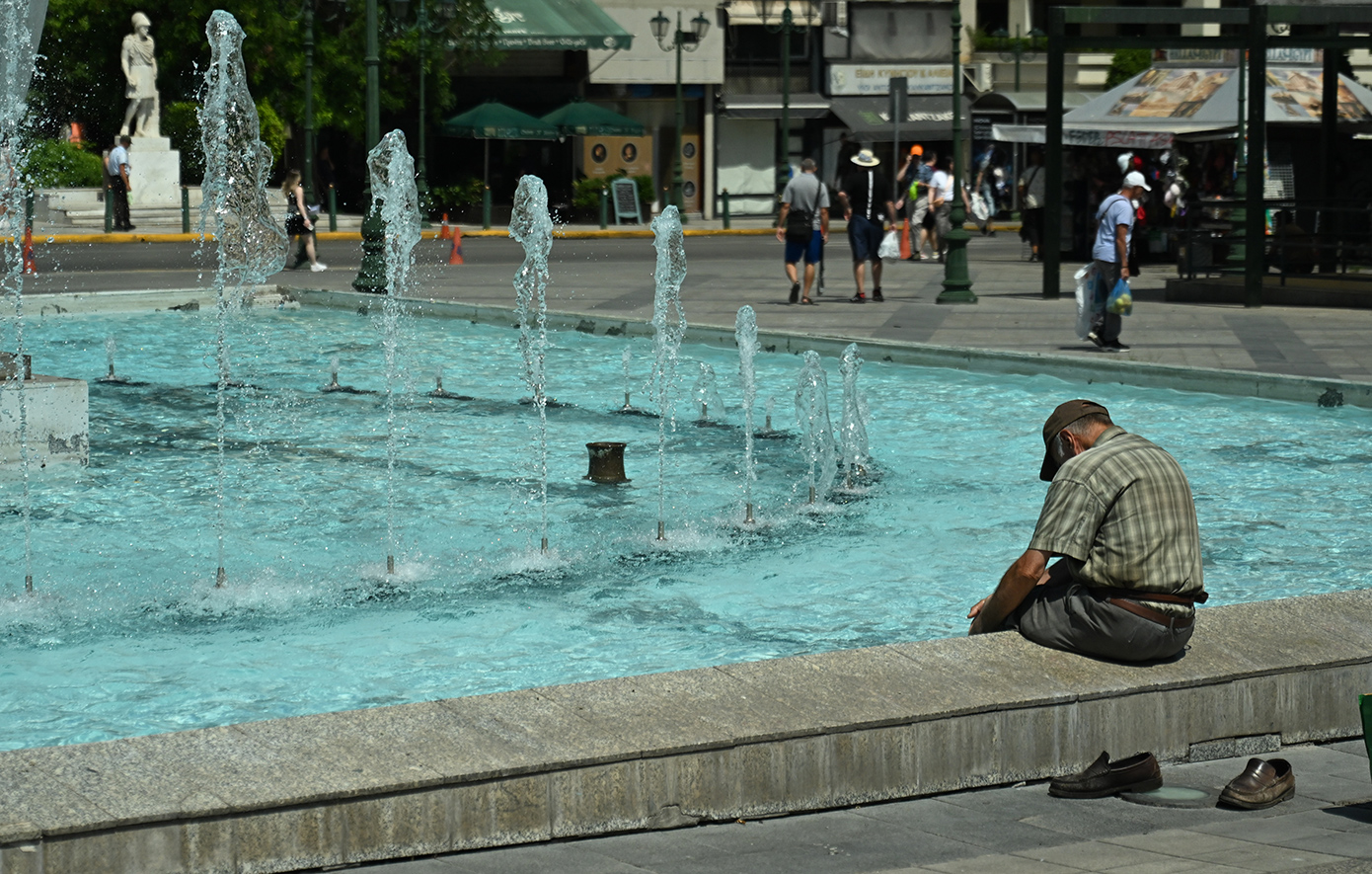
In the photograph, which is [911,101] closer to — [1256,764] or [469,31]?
[469,31]

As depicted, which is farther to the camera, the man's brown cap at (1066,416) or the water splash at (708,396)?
the water splash at (708,396)

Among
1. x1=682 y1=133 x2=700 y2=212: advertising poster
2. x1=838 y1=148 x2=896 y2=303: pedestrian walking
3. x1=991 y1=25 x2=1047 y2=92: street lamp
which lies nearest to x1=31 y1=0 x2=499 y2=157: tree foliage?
x1=682 y1=133 x2=700 y2=212: advertising poster

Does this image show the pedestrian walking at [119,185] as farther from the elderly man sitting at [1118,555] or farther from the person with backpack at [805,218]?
the elderly man sitting at [1118,555]

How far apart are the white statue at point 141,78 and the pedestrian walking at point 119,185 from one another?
1.58m

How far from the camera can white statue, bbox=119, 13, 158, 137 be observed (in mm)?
35375

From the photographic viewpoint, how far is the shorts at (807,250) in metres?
20.8

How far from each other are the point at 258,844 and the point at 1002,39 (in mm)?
50128

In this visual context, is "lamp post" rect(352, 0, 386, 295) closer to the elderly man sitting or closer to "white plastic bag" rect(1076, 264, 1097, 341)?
"white plastic bag" rect(1076, 264, 1097, 341)

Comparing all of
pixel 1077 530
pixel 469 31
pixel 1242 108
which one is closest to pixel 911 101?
pixel 469 31

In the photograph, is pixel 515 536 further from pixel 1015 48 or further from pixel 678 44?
pixel 1015 48

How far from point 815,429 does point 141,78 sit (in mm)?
26800

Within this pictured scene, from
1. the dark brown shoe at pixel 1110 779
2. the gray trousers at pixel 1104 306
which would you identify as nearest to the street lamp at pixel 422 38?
the gray trousers at pixel 1104 306

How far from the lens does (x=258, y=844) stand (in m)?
4.56

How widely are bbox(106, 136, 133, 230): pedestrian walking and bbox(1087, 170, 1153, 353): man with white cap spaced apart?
22.4m
